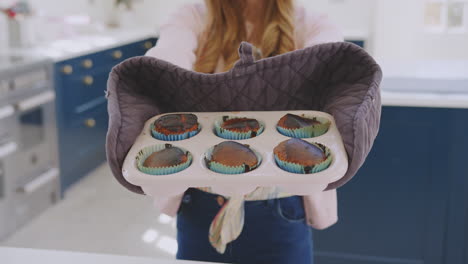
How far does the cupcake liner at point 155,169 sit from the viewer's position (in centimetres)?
69

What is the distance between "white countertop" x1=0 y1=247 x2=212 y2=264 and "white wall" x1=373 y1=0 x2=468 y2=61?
380 centimetres

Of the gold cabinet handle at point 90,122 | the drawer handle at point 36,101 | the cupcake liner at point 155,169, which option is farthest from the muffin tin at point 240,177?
the gold cabinet handle at point 90,122

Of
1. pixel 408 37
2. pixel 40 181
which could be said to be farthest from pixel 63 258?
pixel 408 37

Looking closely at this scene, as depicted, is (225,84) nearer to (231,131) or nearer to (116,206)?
(231,131)

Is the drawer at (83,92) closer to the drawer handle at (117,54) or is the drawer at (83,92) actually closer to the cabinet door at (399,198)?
the drawer handle at (117,54)

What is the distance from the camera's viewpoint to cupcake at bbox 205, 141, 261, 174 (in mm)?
696

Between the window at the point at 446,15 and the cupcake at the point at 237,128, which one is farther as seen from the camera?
the window at the point at 446,15

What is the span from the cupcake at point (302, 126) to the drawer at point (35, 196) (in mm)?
2342

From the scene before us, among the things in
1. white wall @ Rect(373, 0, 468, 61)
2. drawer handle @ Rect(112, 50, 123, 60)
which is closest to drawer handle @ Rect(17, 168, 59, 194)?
drawer handle @ Rect(112, 50, 123, 60)

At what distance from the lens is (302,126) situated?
0.78 m

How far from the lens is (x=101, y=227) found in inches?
115

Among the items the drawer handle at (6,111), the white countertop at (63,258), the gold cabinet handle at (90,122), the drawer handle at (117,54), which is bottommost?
the gold cabinet handle at (90,122)

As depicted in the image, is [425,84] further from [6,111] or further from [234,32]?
[6,111]

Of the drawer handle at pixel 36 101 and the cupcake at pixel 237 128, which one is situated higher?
the cupcake at pixel 237 128
